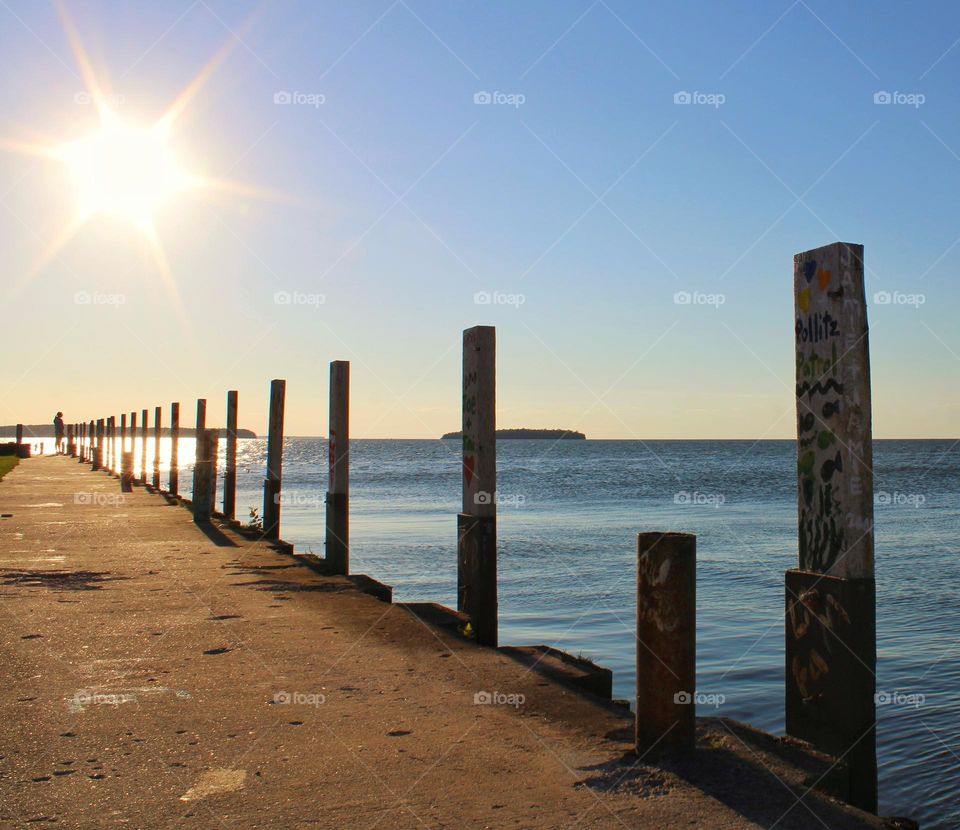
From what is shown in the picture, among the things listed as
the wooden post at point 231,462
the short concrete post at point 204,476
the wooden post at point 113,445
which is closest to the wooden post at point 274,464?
the short concrete post at point 204,476

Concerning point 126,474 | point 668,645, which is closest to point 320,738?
point 668,645

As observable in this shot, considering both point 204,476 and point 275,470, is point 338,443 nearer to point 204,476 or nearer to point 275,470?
point 275,470

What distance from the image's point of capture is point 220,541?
14.4 m

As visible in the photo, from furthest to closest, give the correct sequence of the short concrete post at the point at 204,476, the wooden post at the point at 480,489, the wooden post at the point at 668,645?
1. the short concrete post at the point at 204,476
2. the wooden post at the point at 480,489
3. the wooden post at the point at 668,645

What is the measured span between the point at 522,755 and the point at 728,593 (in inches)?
428

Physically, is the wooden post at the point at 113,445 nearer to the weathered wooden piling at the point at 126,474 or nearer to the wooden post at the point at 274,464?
the weathered wooden piling at the point at 126,474

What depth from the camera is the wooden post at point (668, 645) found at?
4.27 meters

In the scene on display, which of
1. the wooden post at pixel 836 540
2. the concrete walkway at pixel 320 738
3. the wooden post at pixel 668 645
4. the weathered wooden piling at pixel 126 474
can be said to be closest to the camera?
the concrete walkway at pixel 320 738

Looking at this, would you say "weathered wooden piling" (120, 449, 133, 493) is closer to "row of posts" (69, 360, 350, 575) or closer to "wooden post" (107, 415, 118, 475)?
"row of posts" (69, 360, 350, 575)

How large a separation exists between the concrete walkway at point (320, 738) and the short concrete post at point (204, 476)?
9.07 metres

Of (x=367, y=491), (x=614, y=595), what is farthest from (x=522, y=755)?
(x=367, y=491)

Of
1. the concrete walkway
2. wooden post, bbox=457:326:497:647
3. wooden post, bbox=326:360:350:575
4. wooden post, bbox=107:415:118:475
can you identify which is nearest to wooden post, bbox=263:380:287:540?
wooden post, bbox=326:360:350:575

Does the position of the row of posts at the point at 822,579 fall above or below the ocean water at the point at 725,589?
above

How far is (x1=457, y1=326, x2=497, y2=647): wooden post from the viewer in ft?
24.8
